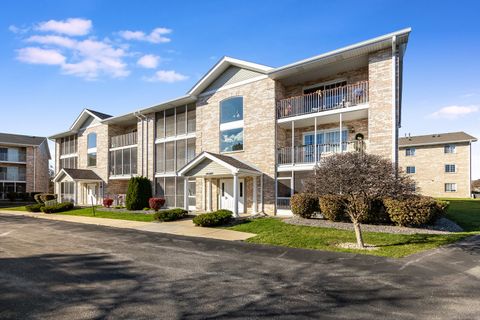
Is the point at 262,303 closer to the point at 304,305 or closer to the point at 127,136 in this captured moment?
the point at 304,305

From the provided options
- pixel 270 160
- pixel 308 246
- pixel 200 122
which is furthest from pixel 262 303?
pixel 200 122

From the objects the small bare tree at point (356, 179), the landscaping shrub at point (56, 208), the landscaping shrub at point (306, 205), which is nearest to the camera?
the small bare tree at point (356, 179)

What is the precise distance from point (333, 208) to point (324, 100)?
245 inches

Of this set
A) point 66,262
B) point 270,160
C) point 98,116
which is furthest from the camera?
point 98,116

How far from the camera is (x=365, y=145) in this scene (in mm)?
15242

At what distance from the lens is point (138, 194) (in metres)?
22.8

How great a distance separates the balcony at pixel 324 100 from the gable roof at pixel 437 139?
28.7 metres

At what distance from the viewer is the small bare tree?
31.5 feet

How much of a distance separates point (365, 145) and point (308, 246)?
7.84 m

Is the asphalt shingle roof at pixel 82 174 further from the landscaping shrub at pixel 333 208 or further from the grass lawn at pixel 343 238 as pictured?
the landscaping shrub at pixel 333 208

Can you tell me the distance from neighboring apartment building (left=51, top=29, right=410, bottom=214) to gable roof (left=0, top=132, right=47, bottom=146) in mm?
28401

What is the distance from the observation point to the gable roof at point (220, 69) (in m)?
18.0

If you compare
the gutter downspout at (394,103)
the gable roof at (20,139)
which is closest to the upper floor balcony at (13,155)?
the gable roof at (20,139)

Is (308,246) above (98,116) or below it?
below
